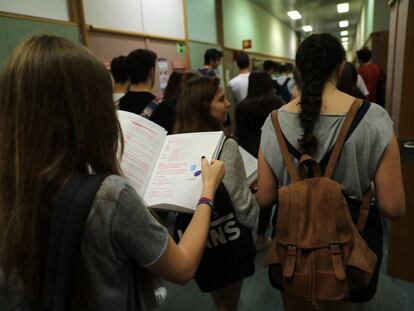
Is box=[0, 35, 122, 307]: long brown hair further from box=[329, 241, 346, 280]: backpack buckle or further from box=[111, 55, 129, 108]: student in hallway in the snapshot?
box=[111, 55, 129, 108]: student in hallway

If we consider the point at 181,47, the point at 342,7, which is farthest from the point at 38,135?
the point at 342,7

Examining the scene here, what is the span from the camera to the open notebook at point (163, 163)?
3.36 ft

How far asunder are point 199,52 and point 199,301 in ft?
13.9

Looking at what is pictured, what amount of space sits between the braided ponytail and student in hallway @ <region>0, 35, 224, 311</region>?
0.62 meters

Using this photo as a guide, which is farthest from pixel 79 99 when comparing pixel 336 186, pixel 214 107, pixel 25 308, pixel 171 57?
pixel 171 57

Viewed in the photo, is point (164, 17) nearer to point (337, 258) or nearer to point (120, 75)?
point (120, 75)

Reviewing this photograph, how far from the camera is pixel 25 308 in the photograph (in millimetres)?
731

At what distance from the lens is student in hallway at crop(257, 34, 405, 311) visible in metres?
1.05

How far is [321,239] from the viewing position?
104 cm

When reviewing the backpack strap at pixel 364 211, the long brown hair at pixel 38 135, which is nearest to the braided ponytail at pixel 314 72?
the backpack strap at pixel 364 211

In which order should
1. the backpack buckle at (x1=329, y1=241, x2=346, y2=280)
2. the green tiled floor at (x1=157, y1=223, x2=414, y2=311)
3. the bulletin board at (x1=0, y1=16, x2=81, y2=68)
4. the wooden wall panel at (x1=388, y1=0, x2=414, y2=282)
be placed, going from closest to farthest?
the backpack buckle at (x1=329, y1=241, x2=346, y2=280) < the wooden wall panel at (x1=388, y1=0, x2=414, y2=282) < the green tiled floor at (x1=157, y1=223, x2=414, y2=311) < the bulletin board at (x1=0, y1=16, x2=81, y2=68)

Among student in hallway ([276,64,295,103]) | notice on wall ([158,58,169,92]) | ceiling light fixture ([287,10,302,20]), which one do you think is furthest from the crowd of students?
ceiling light fixture ([287,10,302,20])

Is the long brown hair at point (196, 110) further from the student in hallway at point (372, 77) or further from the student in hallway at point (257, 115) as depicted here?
the student in hallway at point (372, 77)

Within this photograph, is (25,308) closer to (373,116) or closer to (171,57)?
(373,116)
